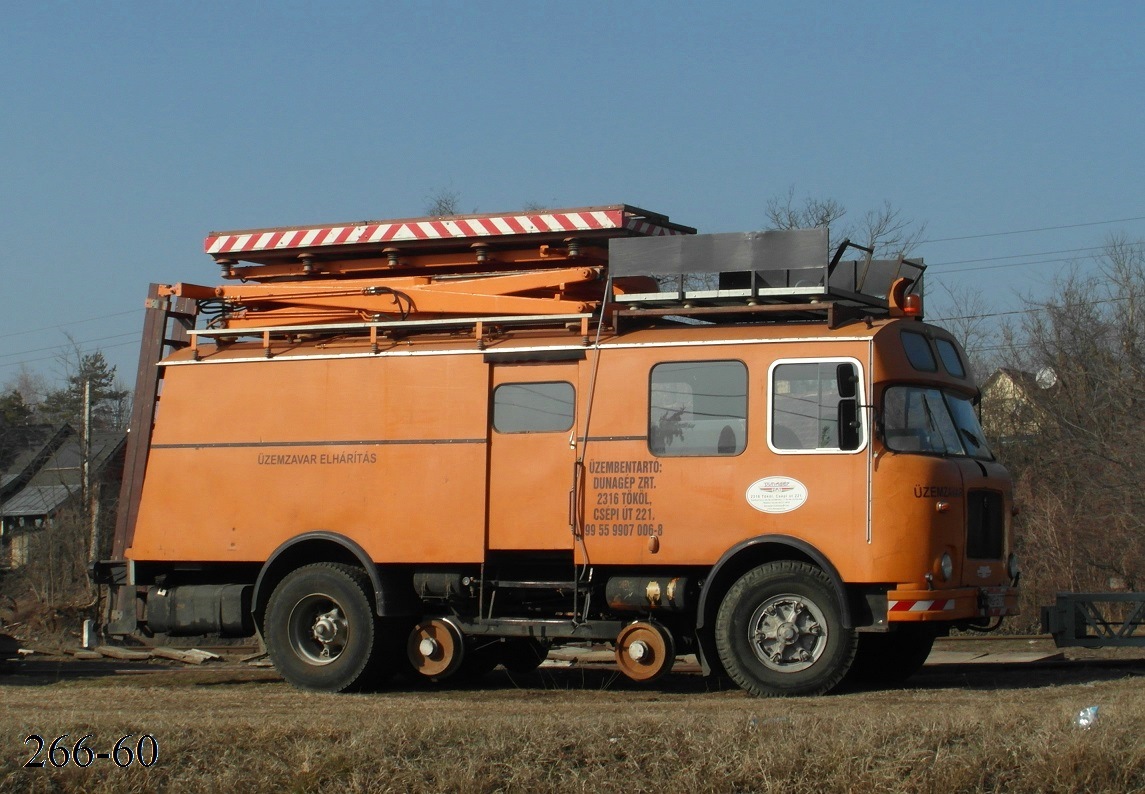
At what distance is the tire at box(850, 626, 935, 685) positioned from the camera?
12062 millimetres

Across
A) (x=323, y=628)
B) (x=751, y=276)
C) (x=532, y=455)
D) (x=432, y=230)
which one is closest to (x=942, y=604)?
(x=751, y=276)

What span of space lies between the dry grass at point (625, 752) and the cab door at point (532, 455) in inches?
108

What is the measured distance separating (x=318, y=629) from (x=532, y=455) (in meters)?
2.57

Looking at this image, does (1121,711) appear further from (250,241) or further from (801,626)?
(250,241)

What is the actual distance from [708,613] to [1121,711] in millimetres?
3492

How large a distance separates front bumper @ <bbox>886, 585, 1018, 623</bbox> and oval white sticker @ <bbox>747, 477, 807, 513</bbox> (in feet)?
3.28

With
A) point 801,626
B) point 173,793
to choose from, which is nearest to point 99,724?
point 173,793

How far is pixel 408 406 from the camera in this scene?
12.1 metres

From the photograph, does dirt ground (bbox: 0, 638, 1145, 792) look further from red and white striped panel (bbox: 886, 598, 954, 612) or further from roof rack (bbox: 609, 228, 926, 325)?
roof rack (bbox: 609, 228, 926, 325)

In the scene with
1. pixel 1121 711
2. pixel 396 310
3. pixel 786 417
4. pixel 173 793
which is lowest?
pixel 173 793

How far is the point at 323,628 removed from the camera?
1226cm

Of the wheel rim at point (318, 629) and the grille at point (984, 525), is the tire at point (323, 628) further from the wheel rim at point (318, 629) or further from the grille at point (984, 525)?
the grille at point (984, 525)

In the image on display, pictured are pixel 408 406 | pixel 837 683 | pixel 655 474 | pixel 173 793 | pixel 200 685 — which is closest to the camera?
pixel 173 793

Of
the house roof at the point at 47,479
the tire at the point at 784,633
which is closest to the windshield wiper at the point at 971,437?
the tire at the point at 784,633
